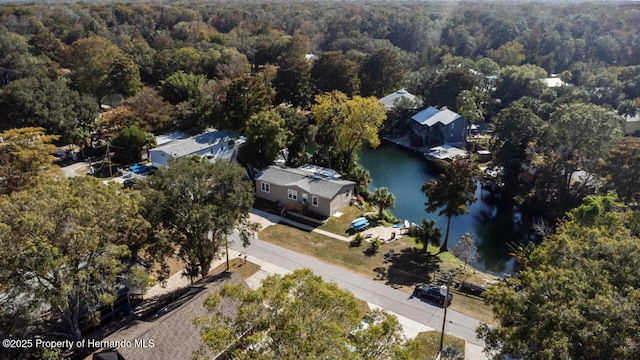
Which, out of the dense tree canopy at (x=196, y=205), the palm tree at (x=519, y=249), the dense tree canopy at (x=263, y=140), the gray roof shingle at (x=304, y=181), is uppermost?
the dense tree canopy at (x=196, y=205)

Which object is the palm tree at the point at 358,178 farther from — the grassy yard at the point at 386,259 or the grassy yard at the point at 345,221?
the grassy yard at the point at 386,259

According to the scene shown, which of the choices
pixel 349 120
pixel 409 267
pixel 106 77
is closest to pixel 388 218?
pixel 409 267

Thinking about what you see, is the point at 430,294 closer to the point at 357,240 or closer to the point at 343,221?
the point at 357,240

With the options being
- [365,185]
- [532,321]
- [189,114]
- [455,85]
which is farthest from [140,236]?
[455,85]

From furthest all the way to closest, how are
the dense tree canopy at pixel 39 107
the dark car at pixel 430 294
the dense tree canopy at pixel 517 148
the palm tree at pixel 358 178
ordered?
the dense tree canopy at pixel 39 107
the dense tree canopy at pixel 517 148
the palm tree at pixel 358 178
the dark car at pixel 430 294

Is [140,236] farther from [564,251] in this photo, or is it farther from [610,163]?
[610,163]

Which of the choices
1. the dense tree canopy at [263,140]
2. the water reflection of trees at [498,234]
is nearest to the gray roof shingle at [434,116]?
the water reflection of trees at [498,234]

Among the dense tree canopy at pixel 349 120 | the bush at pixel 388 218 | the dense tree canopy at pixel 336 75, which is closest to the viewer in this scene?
the bush at pixel 388 218

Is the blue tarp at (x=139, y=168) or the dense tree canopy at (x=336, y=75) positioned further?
the dense tree canopy at (x=336, y=75)
